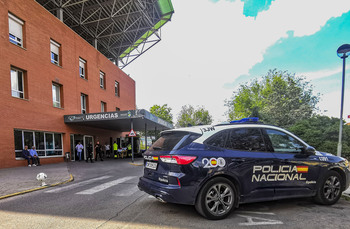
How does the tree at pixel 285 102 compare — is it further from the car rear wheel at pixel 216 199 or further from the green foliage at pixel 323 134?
the car rear wheel at pixel 216 199

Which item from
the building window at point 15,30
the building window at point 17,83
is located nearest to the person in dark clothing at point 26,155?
the building window at point 17,83

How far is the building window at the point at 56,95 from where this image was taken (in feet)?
53.3

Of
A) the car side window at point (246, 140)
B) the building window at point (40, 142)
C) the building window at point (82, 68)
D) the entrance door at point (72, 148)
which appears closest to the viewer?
the car side window at point (246, 140)

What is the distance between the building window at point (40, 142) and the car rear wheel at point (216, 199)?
44.2 ft

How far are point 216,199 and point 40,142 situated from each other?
14852 mm

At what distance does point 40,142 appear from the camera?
14.4 meters

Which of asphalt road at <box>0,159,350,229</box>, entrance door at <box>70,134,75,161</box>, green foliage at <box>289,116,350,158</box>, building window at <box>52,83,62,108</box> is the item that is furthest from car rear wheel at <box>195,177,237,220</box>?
entrance door at <box>70,134,75,161</box>

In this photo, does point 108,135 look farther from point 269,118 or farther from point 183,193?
point 183,193

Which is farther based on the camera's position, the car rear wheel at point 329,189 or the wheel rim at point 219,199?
the car rear wheel at point 329,189

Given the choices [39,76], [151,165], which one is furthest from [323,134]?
[39,76]

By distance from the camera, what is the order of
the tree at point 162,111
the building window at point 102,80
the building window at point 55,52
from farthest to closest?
the tree at point 162,111 → the building window at point 102,80 → the building window at point 55,52

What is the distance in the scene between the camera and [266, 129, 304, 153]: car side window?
167 inches

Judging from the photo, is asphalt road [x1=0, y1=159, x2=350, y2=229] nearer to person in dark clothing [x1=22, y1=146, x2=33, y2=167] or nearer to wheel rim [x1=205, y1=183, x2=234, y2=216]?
wheel rim [x1=205, y1=183, x2=234, y2=216]

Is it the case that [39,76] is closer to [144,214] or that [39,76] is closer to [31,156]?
[31,156]
